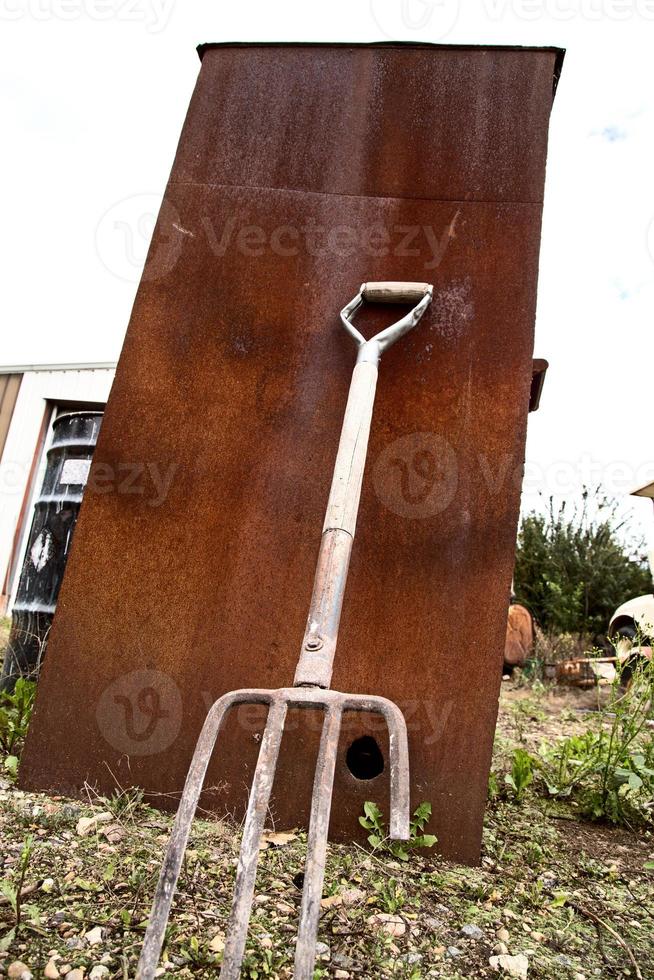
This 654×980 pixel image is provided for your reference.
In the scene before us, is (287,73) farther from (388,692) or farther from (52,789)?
(52,789)

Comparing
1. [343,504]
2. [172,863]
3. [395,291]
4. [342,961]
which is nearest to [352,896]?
[342,961]

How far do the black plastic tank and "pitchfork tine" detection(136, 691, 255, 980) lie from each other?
2073 mm

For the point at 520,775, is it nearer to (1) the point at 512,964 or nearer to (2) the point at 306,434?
(1) the point at 512,964

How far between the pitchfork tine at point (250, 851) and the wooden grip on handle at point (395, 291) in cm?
149

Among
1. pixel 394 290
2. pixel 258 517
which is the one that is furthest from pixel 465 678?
pixel 394 290

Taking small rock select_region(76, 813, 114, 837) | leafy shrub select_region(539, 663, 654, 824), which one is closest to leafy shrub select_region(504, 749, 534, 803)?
leafy shrub select_region(539, 663, 654, 824)

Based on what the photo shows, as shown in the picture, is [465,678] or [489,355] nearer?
[465,678]

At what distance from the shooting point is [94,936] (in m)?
1.46

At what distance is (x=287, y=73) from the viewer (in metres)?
2.79

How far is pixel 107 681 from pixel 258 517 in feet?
2.36

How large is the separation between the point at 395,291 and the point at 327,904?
1.85 m

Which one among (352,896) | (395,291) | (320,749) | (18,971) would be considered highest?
(395,291)

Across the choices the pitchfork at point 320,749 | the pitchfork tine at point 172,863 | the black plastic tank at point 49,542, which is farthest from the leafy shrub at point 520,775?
the black plastic tank at point 49,542

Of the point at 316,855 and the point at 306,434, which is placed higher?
the point at 306,434
